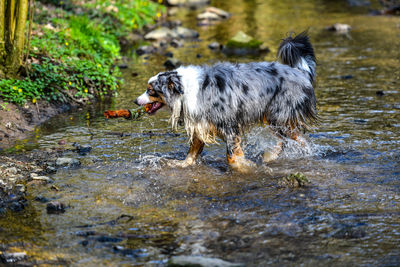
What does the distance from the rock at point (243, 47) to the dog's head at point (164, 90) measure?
7.84 meters

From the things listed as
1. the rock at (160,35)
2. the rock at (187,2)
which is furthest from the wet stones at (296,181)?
the rock at (187,2)

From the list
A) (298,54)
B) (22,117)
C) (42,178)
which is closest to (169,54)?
(22,117)

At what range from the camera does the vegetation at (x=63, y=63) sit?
8984mm

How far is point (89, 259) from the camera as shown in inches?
170

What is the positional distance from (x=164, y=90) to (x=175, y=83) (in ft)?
0.54

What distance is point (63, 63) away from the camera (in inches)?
388

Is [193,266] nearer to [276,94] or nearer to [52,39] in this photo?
A: [276,94]

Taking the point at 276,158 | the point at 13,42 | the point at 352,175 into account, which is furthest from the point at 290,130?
the point at 13,42

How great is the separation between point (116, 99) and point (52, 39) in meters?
2.49

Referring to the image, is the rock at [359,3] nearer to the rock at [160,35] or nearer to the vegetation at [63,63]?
the rock at [160,35]

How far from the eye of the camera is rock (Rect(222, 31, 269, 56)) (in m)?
13.9

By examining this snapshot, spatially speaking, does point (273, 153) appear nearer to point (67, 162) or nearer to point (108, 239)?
point (67, 162)

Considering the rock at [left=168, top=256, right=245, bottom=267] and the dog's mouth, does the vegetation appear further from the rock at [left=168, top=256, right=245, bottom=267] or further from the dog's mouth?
the rock at [left=168, top=256, right=245, bottom=267]

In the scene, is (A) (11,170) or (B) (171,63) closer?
(A) (11,170)
